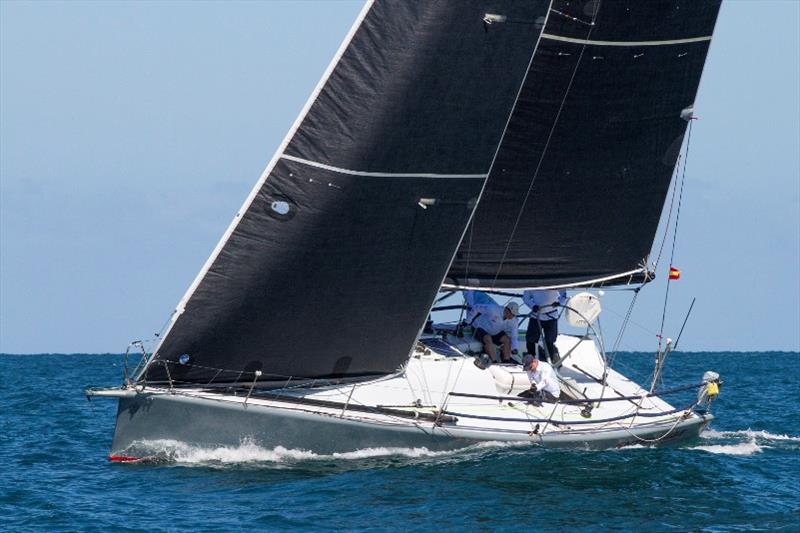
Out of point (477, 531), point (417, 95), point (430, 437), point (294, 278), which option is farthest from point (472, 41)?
point (477, 531)

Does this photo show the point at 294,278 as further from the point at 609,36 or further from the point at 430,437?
the point at 609,36

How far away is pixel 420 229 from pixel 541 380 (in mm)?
3122

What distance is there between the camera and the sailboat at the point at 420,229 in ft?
60.7

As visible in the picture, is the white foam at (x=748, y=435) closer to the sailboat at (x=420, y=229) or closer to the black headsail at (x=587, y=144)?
the sailboat at (x=420, y=229)

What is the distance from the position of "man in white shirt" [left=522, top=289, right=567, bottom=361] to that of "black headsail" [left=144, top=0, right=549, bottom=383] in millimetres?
3192

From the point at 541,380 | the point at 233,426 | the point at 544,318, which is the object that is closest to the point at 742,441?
the point at 544,318

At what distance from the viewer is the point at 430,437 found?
19.0 meters

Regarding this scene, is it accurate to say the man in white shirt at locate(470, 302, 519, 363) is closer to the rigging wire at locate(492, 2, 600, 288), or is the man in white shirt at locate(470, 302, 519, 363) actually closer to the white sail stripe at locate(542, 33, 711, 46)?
the rigging wire at locate(492, 2, 600, 288)

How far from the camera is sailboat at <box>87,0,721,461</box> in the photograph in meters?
18.5

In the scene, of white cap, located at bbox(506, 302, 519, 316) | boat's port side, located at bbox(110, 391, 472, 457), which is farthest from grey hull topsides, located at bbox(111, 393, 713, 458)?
white cap, located at bbox(506, 302, 519, 316)

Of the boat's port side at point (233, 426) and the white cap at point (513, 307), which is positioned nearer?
the boat's port side at point (233, 426)

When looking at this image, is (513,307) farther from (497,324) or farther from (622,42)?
(622,42)

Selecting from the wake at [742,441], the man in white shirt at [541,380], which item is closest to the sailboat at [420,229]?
the man in white shirt at [541,380]

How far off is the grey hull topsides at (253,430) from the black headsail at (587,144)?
3459mm
